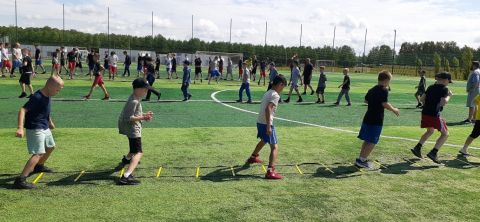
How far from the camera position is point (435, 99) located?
882cm

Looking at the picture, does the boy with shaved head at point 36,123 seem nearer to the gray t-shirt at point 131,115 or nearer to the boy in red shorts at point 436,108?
the gray t-shirt at point 131,115

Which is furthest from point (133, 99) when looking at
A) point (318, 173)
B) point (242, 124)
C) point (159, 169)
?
point (242, 124)

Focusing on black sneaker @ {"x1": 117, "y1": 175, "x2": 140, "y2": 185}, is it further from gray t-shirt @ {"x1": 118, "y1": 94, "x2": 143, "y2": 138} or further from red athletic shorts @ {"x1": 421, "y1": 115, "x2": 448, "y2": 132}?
red athletic shorts @ {"x1": 421, "y1": 115, "x2": 448, "y2": 132}

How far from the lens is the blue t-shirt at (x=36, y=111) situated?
635 centimetres

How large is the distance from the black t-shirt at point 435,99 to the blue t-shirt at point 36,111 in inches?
293

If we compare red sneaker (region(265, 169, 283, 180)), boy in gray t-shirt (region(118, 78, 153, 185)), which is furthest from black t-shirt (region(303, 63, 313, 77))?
boy in gray t-shirt (region(118, 78, 153, 185))

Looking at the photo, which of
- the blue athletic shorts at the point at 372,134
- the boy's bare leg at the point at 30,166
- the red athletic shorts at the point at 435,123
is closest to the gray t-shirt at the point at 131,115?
the boy's bare leg at the point at 30,166

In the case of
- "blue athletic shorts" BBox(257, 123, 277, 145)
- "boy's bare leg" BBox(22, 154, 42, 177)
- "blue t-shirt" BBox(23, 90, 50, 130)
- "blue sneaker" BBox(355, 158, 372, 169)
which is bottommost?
"blue sneaker" BBox(355, 158, 372, 169)

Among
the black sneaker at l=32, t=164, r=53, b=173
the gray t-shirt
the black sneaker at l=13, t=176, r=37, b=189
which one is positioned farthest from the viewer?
the black sneaker at l=32, t=164, r=53, b=173

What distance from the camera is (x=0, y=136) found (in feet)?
31.9

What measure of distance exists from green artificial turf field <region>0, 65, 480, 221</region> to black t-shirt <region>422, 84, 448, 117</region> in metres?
Answer: 1.06

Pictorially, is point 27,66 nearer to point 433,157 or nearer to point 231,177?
point 231,177

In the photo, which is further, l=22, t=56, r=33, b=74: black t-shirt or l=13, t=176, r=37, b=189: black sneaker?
l=22, t=56, r=33, b=74: black t-shirt

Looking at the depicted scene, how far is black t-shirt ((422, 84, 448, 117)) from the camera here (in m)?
8.75
